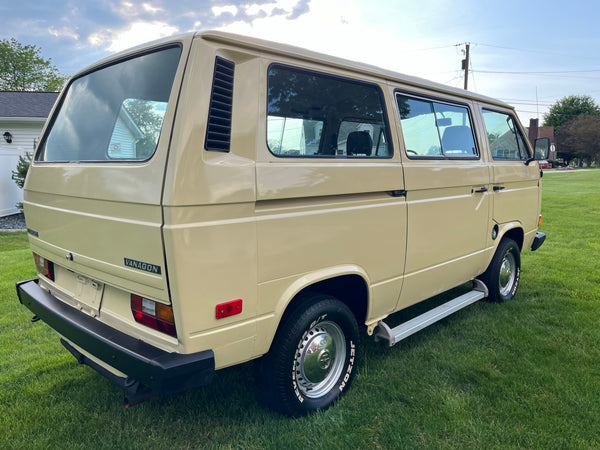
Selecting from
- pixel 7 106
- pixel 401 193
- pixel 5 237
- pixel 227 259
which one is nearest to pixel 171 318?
pixel 227 259

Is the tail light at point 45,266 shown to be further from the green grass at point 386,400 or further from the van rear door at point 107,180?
the green grass at point 386,400

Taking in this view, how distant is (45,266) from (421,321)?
2973mm

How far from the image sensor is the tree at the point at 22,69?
3844 cm

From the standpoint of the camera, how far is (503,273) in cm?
483

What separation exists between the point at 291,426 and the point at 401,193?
5.82 ft

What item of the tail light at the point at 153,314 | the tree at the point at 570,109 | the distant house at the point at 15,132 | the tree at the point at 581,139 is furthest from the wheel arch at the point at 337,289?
the tree at the point at 570,109

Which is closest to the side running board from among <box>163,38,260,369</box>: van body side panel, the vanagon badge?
<box>163,38,260,369</box>: van body side panel

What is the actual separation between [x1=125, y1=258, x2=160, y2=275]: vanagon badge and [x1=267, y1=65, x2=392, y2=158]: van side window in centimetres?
88

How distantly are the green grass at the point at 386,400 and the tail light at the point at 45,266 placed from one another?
0.81 m

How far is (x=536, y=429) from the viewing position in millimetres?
2631

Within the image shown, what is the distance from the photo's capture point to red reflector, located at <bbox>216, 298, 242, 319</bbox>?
6.98 ft

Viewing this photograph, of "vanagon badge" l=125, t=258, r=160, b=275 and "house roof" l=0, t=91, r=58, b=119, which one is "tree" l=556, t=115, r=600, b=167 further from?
"vanagon badge" l=125, t=258, r=160, b=275

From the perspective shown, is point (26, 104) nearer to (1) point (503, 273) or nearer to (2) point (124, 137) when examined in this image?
(2) point (124, 137)

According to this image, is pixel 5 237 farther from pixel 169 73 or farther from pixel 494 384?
pixel 494 384
